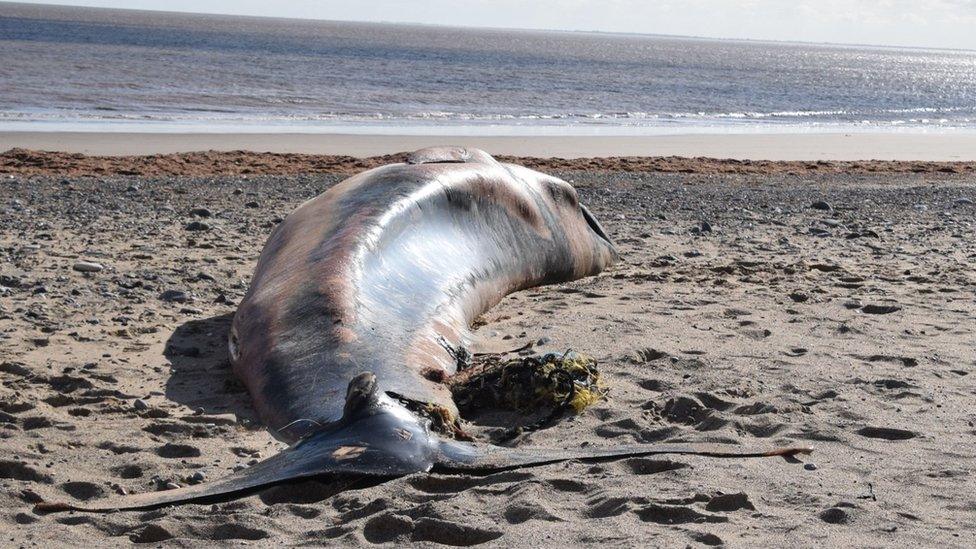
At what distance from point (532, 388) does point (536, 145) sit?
17.3 metres

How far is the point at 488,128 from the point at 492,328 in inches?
843

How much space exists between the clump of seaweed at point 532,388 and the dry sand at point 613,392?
0.13 metres

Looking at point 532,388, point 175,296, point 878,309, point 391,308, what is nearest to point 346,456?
point 532,388

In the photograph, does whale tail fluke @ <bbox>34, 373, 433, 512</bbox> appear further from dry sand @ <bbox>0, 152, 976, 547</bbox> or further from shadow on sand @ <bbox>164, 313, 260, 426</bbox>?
shadow on sand @ <bbox>164, 313, 260, 426</bbox>

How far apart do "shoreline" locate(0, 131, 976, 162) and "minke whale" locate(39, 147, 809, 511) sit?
38.4 feet

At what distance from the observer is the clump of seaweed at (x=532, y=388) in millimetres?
4676

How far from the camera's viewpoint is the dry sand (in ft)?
11.1

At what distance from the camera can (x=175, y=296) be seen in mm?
6797

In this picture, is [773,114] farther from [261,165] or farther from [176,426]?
[176,426]

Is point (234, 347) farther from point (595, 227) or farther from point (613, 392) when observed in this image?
point (595, 227)

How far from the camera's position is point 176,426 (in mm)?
4445

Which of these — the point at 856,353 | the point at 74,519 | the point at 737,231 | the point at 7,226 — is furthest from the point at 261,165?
the point at 74,519

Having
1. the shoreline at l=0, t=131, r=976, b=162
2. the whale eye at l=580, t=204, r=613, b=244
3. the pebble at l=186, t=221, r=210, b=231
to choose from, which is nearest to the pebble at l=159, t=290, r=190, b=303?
the pebble at l=186, t=221, r=210, b=231

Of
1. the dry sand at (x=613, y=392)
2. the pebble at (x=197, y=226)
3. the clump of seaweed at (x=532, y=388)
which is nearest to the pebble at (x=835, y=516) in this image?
the dry sand at (x=613, y=392)
